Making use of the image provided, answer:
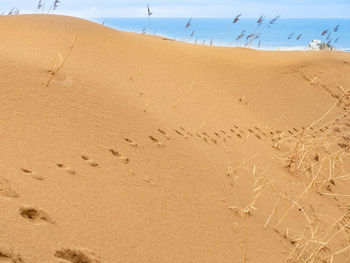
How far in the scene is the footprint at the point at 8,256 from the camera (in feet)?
4.29

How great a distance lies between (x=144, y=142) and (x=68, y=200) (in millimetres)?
971

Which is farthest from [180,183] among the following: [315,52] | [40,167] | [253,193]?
[315,52]

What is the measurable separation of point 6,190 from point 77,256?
1.24ft

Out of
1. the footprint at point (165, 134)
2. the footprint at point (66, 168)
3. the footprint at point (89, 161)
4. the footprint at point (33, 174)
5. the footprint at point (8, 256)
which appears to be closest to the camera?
the footprint at point (8, 256)

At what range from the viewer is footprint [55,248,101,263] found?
1455 millimetres

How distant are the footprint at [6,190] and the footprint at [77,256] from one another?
0.31m

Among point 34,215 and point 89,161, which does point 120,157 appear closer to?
point 89,161

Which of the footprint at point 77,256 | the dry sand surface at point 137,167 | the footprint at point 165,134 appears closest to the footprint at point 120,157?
the dry sand surface at point 137,167

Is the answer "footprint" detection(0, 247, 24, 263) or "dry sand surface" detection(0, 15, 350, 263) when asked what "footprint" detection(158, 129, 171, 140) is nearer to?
"dry sand surface" detection(0, 15, 350, 263)

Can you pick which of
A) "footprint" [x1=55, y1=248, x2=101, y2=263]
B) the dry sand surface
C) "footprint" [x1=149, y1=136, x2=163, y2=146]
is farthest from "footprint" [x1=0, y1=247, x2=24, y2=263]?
"footprint" [x1=149, y1=136, x2=163, y2=146]

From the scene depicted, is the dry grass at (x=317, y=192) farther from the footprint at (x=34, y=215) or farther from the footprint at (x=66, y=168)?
the footprint at (x=34, y=215)

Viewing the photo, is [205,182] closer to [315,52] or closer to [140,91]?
[140,91]

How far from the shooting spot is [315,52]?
24.0 feet

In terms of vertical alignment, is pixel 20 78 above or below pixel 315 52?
below
